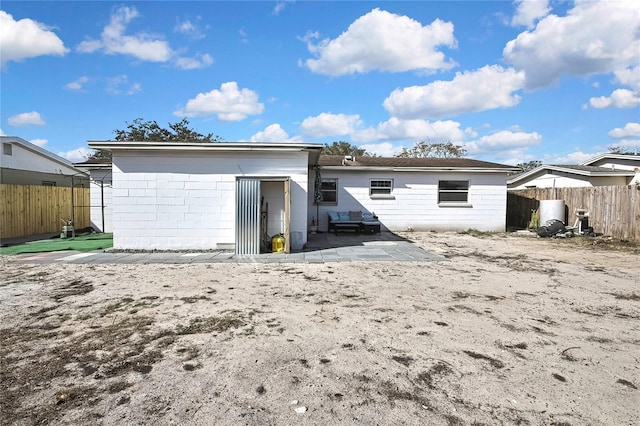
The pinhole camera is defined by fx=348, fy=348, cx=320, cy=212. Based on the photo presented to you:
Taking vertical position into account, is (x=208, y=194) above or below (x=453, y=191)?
below

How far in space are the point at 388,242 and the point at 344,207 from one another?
153 inches

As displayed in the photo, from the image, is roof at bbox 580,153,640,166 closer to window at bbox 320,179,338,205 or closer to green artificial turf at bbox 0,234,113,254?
window at bbox 320,179,338,205

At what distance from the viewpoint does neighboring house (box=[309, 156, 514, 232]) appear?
595 inches

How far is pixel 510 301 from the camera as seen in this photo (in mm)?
Answer: 5098

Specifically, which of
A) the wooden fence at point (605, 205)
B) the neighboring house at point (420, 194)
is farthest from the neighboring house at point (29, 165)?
the wooden fence at point (605, 205)

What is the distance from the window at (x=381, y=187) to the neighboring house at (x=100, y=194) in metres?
10.9

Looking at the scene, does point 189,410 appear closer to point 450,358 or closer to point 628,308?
point 450,358

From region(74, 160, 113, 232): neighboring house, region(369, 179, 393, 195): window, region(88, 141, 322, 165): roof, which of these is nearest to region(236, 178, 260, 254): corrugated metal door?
region(88, 141, 322, 165): roof

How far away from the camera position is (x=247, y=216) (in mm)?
9297

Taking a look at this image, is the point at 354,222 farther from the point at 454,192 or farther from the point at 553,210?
the point at 553,210

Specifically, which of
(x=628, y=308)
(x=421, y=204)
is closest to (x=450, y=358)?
(x=628, y=308)

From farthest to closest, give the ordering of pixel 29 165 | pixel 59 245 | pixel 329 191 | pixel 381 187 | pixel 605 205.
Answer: pixel 29 165, pixel 381 187, pixel 329 191, pixel 605 205, pixel 59 245

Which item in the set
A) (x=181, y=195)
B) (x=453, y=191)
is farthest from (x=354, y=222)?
(x=181, y=195)

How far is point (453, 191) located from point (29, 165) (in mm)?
20762
